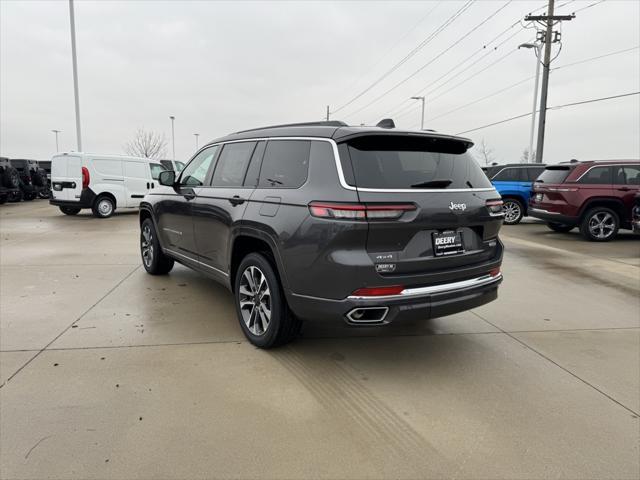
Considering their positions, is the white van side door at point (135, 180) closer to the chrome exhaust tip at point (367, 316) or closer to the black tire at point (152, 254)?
the black tire at point (152, 254)

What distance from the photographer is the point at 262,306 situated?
3635 mm

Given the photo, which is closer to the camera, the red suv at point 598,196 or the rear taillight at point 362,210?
the rear taillight at point 362,210

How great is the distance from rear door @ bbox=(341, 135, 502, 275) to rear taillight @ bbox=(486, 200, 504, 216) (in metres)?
0.02

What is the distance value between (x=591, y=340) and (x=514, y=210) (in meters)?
10.5

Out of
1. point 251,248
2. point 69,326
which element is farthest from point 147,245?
point 251,248

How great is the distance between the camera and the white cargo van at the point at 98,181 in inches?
536

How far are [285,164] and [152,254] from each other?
135 inches

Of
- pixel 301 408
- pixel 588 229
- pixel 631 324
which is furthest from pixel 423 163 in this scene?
pixel 588 229

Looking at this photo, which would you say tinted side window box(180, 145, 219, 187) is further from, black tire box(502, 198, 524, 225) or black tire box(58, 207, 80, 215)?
black tire box(58, 207, 80, 215)

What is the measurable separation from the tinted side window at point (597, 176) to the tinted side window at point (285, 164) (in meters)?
8.83

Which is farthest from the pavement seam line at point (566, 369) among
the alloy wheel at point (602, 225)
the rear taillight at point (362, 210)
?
the alloy wheel at point (602, 225)

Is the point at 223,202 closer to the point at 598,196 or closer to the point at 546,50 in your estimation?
the point at 598,196

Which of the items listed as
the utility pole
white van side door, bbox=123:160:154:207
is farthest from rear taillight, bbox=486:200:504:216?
the utility pole

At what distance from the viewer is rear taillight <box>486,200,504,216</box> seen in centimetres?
348
